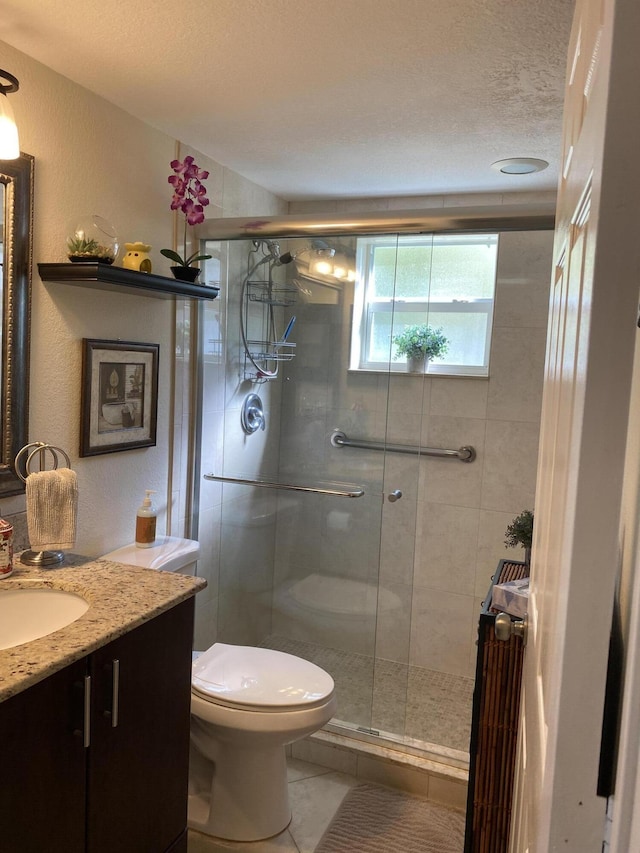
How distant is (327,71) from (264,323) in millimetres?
1043

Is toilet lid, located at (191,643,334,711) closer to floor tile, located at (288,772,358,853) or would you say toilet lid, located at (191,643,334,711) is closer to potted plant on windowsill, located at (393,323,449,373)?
floor tile, located at (288,772,358,853)

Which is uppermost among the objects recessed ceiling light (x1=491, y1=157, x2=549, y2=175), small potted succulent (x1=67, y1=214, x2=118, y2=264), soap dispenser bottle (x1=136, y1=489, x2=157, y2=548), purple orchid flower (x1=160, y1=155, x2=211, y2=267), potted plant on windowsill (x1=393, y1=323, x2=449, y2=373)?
recessed ceiling light (x1=491, y1=157, x2=549, y2=175)

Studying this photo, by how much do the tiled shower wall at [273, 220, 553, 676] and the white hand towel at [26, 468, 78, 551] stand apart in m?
1.12

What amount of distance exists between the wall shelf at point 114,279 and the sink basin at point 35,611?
2.69 feet

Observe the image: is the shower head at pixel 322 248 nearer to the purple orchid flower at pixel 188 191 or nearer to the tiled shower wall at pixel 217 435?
the tiled shower wall at pixel 217 435

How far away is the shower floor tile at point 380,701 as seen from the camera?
2490 mm

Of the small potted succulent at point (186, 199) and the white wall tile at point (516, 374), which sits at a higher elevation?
the small potted succulent at point (186, 199)

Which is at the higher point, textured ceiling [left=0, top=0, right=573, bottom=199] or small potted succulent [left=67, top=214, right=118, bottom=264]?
textured ceiling [left=0, top=0, right=573, bottom=199]

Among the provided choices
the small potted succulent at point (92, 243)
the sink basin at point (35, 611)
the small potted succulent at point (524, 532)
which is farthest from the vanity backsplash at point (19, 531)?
the small potted succulent at point (524, 532)

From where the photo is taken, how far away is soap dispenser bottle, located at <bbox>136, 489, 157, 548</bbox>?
2.18 metres

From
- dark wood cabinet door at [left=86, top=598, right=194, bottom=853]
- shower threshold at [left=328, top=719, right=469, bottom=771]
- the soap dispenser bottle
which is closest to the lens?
dark wood cabinet door at [left=86, top=598, right=194, bottom=853]

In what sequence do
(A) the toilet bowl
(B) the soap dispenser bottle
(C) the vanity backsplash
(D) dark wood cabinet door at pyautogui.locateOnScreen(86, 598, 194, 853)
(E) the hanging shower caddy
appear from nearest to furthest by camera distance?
(D) dark wood cabinet door at pyautogui.locateOnScreen(86, 598, 194, 853)
(C) the vanity backsplash
(A) the toilet bowl
(B) the soap dispenser bottle
(E) the hanging shower caddy

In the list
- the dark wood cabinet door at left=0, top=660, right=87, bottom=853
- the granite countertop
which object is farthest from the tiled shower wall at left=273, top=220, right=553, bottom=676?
the dark wood cabinet door at left=0, top=660, right=87, bottom=853

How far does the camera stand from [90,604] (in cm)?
143
